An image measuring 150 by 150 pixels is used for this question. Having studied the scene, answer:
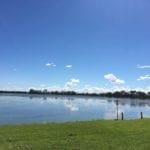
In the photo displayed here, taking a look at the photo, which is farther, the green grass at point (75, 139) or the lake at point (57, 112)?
the lake at point (57, 112)

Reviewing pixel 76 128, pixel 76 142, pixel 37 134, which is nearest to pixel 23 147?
pixel 76 142

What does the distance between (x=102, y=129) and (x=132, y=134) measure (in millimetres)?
2233

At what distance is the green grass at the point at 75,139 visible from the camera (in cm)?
1283

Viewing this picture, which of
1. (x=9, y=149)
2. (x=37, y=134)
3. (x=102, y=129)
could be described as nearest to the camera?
(x=9, y=149)

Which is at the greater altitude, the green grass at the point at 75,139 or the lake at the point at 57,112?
the green grass at the point at 75,139

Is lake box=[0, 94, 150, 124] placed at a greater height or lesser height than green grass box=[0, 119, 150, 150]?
lesser

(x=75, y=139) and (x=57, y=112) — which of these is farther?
(x=57, y=112)

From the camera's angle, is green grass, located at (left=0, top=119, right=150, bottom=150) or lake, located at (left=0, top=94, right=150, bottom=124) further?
lake, located at (left=0, top=94, right=150, bottom=124)

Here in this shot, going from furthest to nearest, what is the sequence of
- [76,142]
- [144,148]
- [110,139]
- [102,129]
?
[102,129] < [110,139] < [76,142] < [144,148]

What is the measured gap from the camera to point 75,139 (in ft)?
48.1

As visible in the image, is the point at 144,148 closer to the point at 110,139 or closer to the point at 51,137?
the point at 110,139

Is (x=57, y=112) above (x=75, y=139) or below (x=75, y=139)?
below

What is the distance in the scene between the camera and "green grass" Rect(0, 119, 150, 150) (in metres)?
12.8

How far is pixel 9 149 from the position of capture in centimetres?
1204
